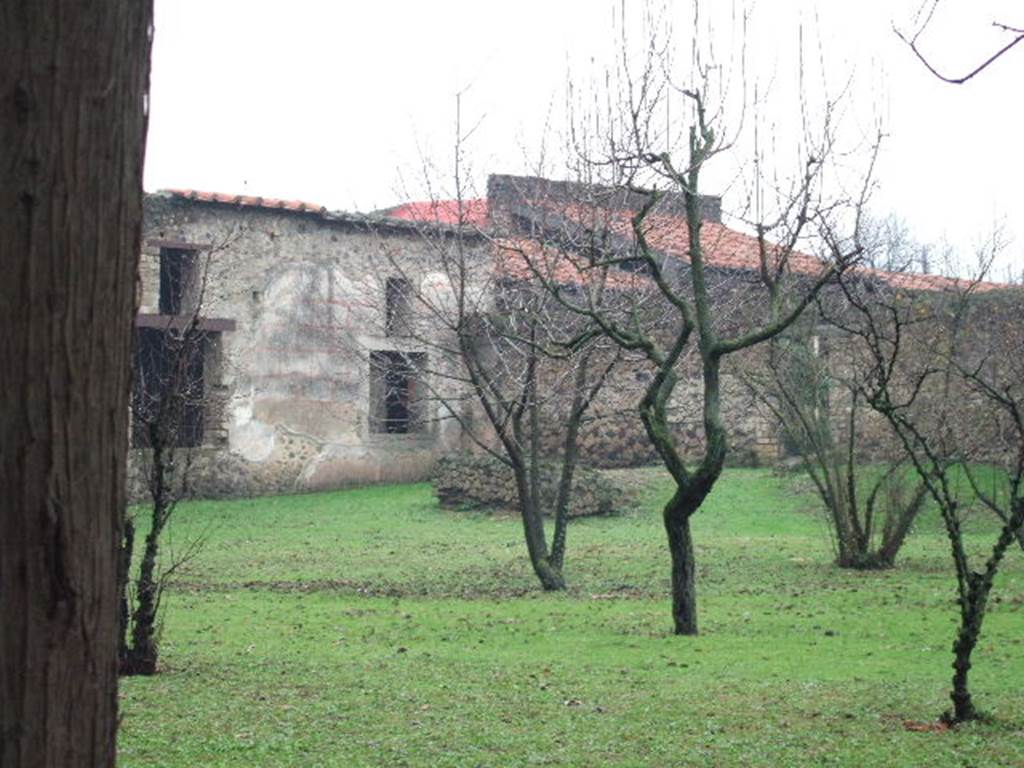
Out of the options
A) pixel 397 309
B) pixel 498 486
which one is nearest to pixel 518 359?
pixel 397 309

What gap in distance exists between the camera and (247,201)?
1046 inches

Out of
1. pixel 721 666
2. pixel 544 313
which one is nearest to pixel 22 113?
pixel 721 666

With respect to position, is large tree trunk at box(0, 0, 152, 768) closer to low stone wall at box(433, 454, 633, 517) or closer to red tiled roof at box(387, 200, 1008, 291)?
red tiled roof at box(387, 200, 1008, 291)

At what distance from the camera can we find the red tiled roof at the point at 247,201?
2591cm

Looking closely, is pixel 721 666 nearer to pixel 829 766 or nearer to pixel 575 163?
pixel 829 766

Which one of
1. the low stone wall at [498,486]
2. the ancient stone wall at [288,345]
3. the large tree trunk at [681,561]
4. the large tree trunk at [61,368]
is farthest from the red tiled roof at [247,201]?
the large tree trunk at [61,368]

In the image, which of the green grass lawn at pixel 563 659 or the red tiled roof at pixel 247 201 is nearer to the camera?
the green grass lawn at pixel 563 659

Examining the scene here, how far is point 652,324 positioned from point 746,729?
9921mm

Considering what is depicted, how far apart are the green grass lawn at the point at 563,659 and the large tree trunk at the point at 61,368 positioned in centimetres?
393

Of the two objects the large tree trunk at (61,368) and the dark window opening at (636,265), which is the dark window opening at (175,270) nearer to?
the dark window opening at (636,265)

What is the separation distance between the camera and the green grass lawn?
22.2 feet

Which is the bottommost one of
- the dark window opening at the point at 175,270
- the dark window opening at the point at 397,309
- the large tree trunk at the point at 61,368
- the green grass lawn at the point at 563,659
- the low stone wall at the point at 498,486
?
the green grass lawn at the point at 563,659

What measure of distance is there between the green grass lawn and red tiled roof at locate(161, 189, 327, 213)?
25.3 ft

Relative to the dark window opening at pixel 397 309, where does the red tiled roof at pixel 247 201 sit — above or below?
above
